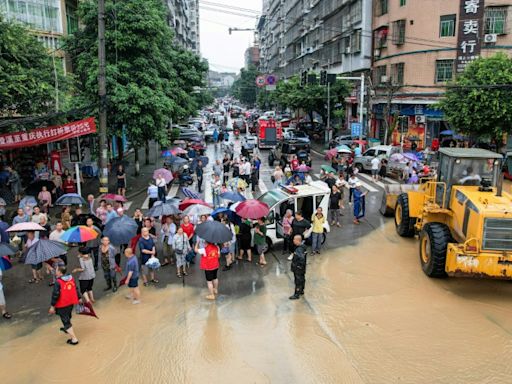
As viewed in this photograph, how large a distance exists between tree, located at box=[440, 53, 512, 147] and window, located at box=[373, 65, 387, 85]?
531 inches

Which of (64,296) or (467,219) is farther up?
(467,219)

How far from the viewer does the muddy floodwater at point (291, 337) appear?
7.33m

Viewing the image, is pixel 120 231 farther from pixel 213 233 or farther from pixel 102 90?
pixel 102 90

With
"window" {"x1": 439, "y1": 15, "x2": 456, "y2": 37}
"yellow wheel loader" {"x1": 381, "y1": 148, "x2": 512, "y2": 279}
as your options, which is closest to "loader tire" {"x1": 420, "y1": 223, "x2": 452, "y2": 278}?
"yellow wheel loader" {"x1": 381, "y1": 148, "x2": 512, "y2": 279}

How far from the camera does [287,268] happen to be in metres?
12.0

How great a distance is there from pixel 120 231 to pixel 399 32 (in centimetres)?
3199

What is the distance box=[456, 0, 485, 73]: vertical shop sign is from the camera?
3014cm

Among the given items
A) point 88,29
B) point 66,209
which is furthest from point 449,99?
point 66,209

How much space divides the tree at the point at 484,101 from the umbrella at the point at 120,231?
61.7 ft

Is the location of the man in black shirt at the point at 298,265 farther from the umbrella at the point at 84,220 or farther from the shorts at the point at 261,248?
the umbrella at the point at 84,220

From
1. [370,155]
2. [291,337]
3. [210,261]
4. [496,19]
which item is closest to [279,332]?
[291,337]

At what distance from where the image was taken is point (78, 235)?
1038 cm

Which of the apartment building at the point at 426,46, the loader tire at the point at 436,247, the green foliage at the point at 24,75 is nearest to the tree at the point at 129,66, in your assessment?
the green foliage at the point at 24,75

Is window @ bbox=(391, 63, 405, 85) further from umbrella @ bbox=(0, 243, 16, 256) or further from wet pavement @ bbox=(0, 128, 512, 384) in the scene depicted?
umbrella @ bbox=(0, 243, 16, 256)
